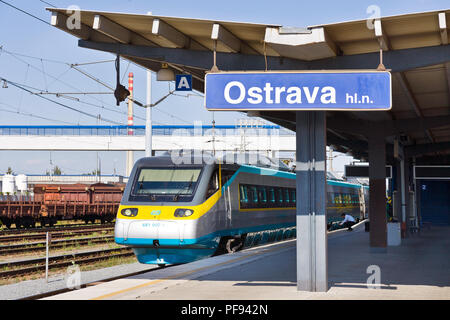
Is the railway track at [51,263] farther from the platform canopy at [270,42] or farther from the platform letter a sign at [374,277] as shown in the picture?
the platform letter a sign at [374,277]

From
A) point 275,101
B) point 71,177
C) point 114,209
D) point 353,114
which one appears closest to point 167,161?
point 353,114

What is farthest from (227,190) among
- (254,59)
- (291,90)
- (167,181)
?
(291,90)

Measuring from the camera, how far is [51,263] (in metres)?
17.1

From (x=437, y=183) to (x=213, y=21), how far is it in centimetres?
3128

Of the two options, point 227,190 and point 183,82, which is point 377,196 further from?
point 183,82

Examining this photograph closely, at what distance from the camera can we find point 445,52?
984cm

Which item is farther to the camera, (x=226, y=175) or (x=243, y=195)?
(x=243, y=195)

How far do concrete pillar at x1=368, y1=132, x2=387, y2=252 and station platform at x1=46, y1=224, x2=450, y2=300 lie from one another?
6.15 ft

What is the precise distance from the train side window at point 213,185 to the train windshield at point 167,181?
390mm

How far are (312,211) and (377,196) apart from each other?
31.8 ft

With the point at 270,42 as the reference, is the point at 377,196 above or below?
below

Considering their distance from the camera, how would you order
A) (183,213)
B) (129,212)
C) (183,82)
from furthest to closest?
(129,212) < (183,213) < (183,82)

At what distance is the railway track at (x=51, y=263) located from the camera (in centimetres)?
1508

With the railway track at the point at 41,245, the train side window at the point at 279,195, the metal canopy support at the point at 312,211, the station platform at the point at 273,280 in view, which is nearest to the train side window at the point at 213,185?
the station platform at the point at 273,280
